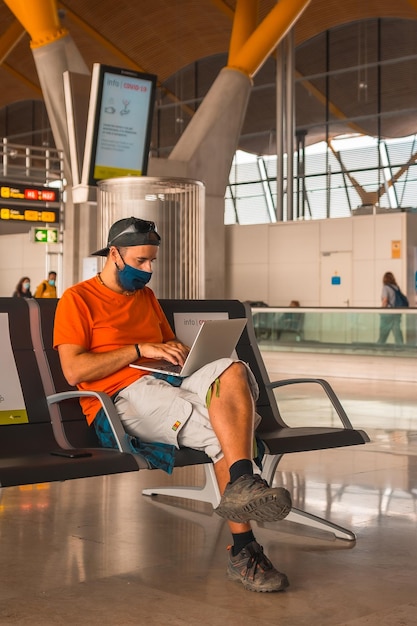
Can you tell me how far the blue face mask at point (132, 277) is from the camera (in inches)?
160

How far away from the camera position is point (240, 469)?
3375mm

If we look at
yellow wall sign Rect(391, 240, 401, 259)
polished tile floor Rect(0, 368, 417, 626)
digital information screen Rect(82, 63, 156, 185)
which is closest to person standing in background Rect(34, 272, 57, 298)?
digital information screen Rect(82, 63, 156, 185)

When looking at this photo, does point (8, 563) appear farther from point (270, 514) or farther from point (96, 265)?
point (96, 265)

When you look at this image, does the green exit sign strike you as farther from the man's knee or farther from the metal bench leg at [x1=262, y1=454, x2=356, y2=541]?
the man's knee

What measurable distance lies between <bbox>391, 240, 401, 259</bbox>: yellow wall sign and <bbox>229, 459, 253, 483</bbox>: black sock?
18.2m

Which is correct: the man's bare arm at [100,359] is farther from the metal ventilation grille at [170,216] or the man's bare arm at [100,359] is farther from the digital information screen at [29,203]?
the digital information screen at [29,203]

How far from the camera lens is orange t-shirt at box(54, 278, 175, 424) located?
13.0ft

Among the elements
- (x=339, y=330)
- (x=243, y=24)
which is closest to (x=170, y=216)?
(x=339, y=330)

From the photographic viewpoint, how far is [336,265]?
883 inches

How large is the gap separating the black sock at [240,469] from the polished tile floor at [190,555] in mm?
400

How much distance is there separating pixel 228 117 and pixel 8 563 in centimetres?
1657

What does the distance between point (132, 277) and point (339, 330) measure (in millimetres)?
11161

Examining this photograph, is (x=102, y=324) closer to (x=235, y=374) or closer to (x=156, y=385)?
(x=156, y=385)

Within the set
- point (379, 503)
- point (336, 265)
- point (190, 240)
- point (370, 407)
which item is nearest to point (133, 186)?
point (190, 240)
